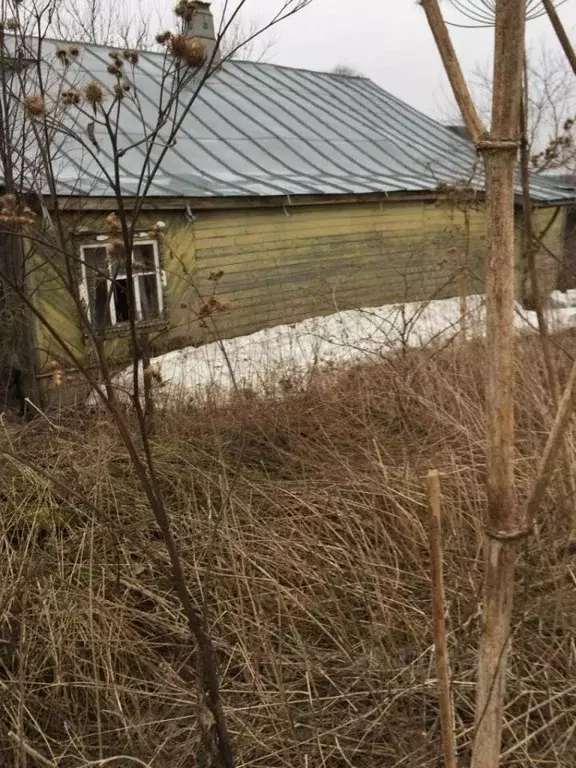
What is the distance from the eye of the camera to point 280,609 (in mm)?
2463

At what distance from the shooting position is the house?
7879 mm

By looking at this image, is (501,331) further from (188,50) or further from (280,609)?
(280,609)

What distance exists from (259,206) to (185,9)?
8270mm

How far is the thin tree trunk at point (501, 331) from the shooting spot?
2.98ft

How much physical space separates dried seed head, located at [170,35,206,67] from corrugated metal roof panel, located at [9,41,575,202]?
621 centimetres

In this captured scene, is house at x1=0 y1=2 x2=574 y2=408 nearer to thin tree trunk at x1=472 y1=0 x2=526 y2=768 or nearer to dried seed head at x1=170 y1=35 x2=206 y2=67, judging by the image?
dried seed head at x1=170 y1=35 x2=206 y2=67

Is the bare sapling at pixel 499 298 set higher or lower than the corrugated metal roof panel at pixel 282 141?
lower

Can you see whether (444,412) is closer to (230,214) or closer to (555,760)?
(555,760)

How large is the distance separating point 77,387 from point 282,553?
11.7 ft

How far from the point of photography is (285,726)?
207 cm

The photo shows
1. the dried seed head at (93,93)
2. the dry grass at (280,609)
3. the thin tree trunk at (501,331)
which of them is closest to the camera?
the thin tree trunk at (501,331)

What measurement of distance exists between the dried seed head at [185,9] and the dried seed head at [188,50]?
6 centimetres

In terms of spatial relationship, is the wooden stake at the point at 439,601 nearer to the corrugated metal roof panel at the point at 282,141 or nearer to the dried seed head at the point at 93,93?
the dried seed head at the point at 93,93

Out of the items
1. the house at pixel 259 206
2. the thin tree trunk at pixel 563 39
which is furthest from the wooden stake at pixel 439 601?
the house at pixel 259 206
